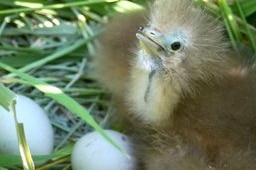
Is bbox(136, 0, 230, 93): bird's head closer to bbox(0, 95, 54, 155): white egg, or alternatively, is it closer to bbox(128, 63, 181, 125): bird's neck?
bbox(128, 63, 181, 125): bird's neck

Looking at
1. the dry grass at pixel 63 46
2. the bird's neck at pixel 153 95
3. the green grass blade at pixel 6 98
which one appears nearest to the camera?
the green grass blade at pixel 6 98

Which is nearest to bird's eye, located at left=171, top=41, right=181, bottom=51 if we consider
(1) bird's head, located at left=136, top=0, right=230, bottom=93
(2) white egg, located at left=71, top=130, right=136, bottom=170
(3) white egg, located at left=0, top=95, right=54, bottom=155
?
(1) bird's head, located at left=136, top=0, right=230, bottom=93

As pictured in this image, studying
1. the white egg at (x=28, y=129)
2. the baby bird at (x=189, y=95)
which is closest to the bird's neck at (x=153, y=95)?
the baby bird at (x=189, y=95)

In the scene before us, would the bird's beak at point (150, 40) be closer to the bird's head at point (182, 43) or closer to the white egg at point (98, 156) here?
the bird's head at point (182, 43)

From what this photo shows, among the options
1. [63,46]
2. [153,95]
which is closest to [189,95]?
[153,95]

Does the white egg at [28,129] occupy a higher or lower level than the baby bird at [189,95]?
lower

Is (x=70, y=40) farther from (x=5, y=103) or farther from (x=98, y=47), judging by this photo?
(x=5, y=103)
